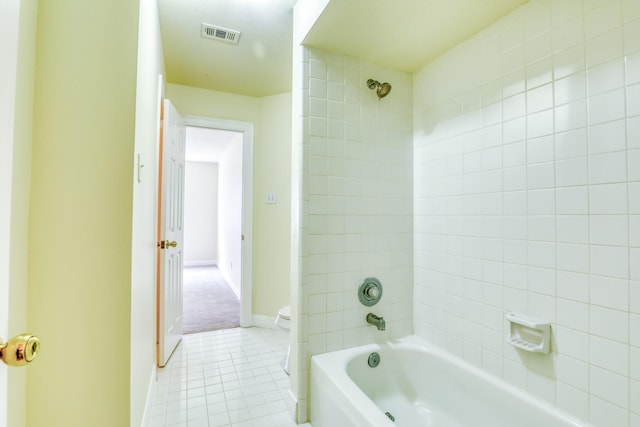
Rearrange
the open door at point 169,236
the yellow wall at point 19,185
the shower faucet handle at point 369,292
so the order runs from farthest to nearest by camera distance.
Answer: the open door at point 169,236 < the shower faucet handle at point 369,292 < the yellow wall at point 19,185

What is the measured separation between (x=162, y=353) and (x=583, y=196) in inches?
104

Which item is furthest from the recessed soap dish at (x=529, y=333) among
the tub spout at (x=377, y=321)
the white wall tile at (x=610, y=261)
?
the tub spout at (x=377, y=321)

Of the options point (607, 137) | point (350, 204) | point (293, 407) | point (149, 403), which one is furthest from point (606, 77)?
point (149, 403)

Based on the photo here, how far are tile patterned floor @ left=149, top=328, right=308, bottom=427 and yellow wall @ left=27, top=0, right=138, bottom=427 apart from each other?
0.70m

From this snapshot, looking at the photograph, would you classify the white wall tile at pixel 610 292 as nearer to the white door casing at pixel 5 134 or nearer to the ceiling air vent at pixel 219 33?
the white door casing at pixel 5 134

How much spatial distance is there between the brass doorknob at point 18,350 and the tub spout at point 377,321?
58.0 inches

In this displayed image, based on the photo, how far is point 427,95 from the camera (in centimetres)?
184

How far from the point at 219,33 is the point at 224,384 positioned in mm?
2400

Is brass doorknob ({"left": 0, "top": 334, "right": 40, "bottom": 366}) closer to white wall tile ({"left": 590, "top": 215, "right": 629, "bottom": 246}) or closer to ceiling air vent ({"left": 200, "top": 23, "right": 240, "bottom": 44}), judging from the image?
white wall tile ({"left": 590, "top": 215, "right": 629, "bottom": 246})

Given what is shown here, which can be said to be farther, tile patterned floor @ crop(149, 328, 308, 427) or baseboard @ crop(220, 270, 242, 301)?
baseboard @ crop(220, 270, 242, 301)

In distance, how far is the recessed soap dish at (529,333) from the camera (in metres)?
1.19

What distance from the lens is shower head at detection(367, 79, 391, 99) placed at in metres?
1.75

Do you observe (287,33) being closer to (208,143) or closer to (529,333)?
(529,333)

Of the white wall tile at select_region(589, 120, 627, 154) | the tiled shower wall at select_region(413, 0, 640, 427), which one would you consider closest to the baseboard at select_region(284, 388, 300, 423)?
the tiled shower wall at select_region(413, 0, 640, 427)
